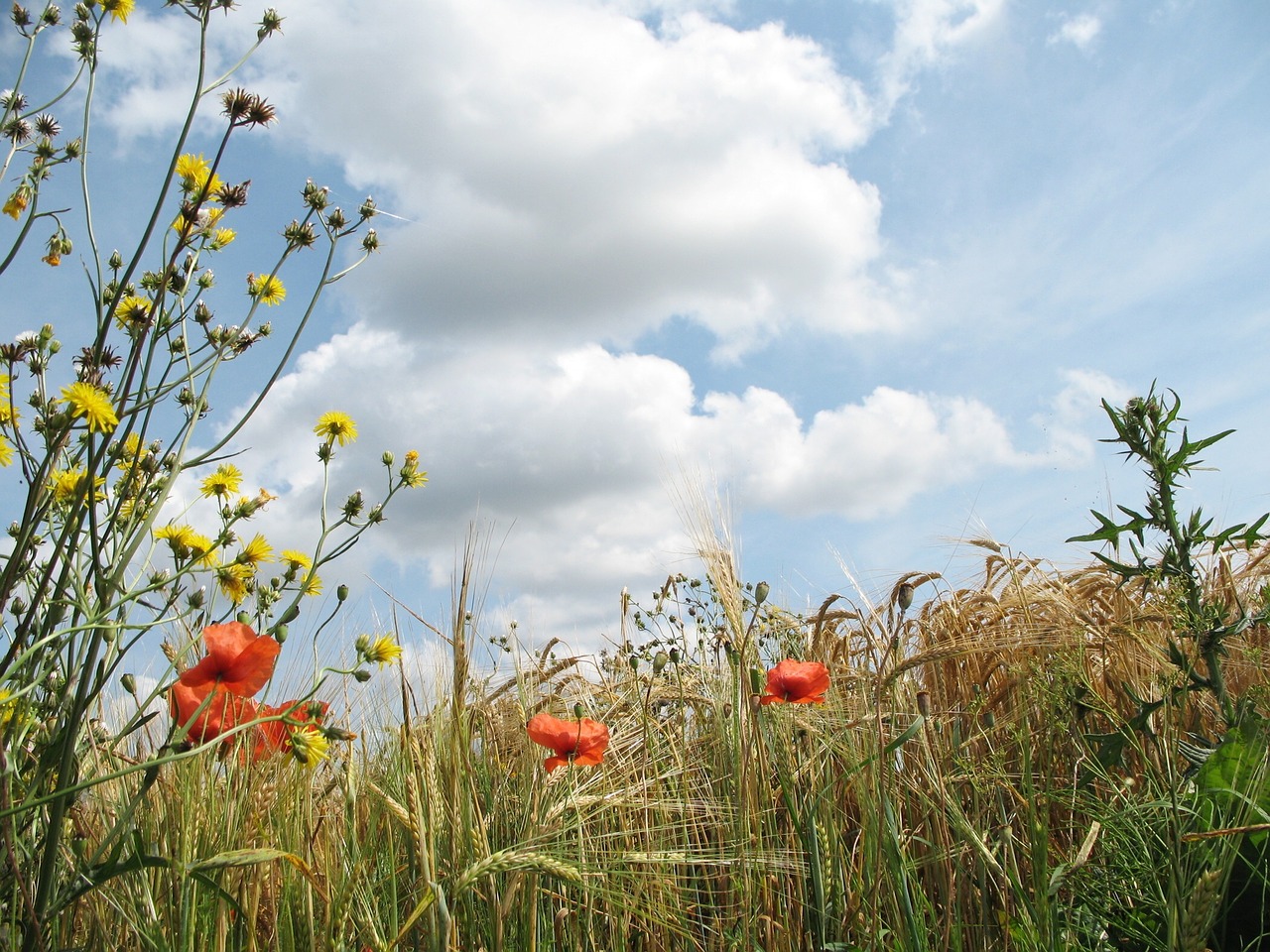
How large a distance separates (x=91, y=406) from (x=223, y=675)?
49 cm

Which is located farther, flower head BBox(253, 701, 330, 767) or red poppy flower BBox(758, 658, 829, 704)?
red poppy flower BBox(758, 658, 829, 704)

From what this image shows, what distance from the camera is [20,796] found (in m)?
1.63

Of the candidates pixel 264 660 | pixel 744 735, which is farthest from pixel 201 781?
pixel 744 735

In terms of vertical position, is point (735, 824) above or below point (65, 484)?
below

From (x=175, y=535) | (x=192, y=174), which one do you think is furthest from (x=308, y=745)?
(x=192, y=174)

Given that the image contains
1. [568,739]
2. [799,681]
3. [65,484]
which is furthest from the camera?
[799,681]

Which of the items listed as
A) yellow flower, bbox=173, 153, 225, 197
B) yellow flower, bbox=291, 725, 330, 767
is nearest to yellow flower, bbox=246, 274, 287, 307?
yellow flower, bbox=173, 153, 225, 197

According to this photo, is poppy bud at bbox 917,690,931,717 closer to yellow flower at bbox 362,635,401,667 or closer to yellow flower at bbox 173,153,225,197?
yellow flower at bbox 362,635,401,667

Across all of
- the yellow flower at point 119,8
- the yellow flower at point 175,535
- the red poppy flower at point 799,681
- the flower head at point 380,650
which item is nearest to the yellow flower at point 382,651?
the flower head at point 380,650

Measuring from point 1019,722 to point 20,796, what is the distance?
2.23m

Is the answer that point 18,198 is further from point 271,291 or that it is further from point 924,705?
point 924,705

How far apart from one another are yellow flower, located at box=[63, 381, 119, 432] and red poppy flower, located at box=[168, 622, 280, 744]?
386 millimetres

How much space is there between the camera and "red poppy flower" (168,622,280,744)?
152 centimetres

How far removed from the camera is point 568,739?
1.95 meters
